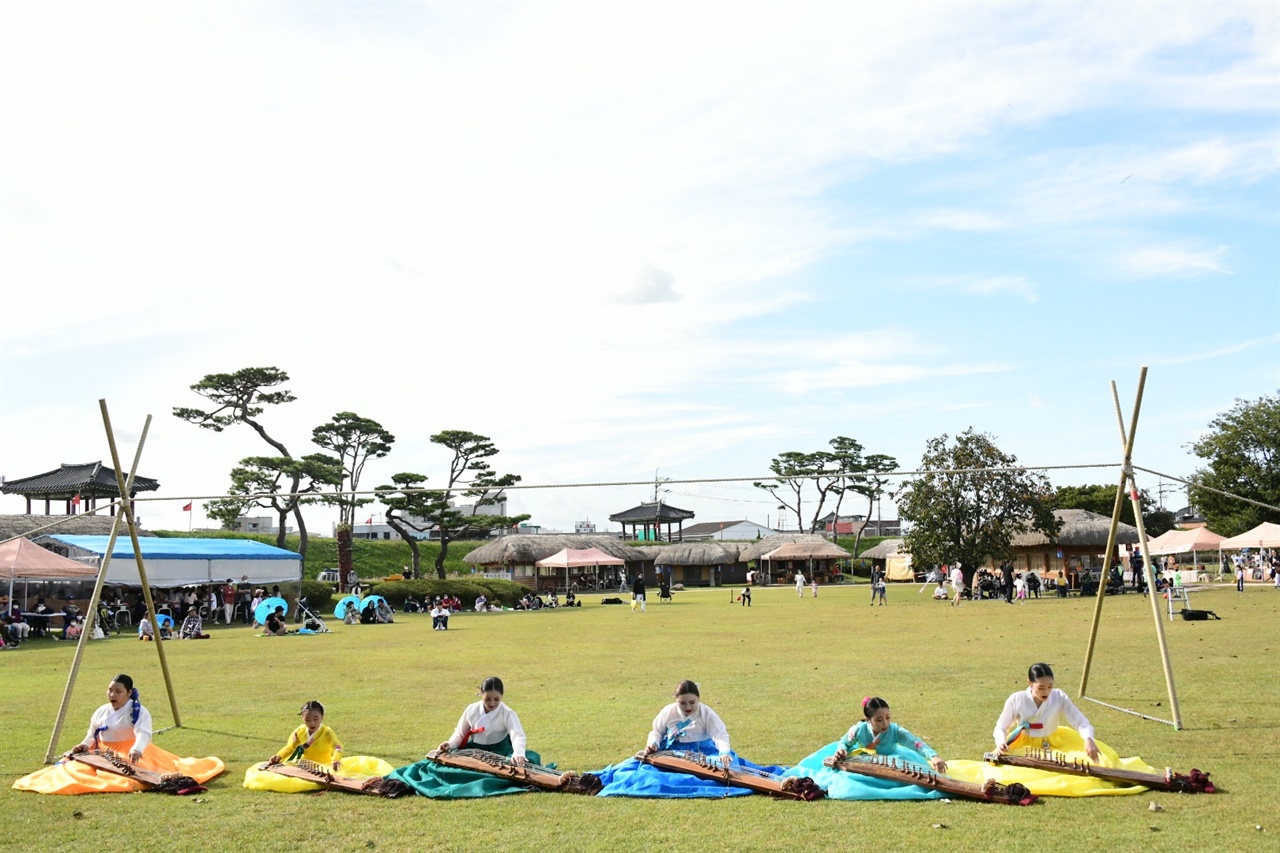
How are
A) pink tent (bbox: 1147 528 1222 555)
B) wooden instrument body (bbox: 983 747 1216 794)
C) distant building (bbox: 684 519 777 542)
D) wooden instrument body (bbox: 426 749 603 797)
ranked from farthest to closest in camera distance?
distant building (bbox: 684 519 777 542) → pink tent (bbox: 1147 528 1222 555) → wooden instrument body (bbox: 426 749 603 797) → wooden instrument body (bbox: 983 747 1216 794)

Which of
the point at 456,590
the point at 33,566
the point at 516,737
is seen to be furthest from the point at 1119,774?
the point at 456,590

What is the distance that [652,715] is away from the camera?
11758 millimetres

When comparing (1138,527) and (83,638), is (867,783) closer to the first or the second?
(1138,527)

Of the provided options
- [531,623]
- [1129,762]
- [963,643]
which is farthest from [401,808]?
[531,623]

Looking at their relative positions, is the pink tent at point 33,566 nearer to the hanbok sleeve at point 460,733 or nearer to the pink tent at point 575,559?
the pink tent at point 575,559

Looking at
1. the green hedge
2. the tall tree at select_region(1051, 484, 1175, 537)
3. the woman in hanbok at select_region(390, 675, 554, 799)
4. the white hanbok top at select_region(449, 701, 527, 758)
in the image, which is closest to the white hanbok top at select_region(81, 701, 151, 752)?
the woman in hanbok at select_region(390, 675, 554, 799)

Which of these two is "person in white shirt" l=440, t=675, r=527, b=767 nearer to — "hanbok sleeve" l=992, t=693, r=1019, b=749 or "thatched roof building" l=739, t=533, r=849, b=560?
"hanbok sleeve" l=992, t=693, r=1019, b=749

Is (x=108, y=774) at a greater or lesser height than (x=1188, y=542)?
lesser

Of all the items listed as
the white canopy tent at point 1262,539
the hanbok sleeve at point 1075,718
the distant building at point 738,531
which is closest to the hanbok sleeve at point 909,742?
the hanbok sleeve at point 1075,718

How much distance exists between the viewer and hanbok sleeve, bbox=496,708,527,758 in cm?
826

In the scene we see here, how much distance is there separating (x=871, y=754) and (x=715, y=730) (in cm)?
127

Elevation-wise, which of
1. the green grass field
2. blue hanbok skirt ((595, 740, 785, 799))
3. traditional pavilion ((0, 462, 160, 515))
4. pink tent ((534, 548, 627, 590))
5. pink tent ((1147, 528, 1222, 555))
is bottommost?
the green grass field

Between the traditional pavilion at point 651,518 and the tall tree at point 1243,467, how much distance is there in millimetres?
39444

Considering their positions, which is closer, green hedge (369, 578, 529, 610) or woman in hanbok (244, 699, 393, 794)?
woman in hanbok (244, 699, 393, 794)
